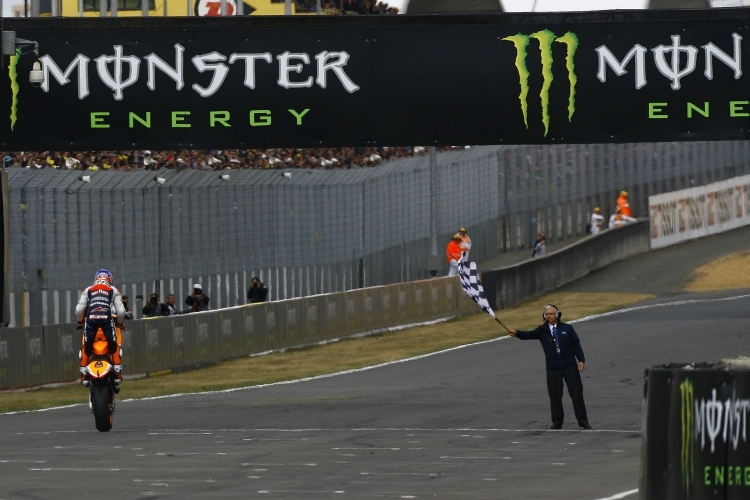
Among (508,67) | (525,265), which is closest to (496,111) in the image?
(508,67)

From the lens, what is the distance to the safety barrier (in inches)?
973

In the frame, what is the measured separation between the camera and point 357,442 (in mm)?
15508

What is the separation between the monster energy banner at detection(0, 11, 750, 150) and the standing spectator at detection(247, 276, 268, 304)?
13180 millimetres

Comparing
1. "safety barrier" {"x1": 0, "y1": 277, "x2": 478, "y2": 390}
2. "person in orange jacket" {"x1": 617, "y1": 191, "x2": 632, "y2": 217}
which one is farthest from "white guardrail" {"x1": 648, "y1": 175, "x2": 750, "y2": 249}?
"safety barrier" {"x1": 0, "y1": 277, "x2": 478, "y2": 390}

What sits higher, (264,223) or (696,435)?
(264,223)

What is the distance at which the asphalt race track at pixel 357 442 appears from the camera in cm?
1184

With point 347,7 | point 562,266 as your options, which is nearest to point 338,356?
point 347,7

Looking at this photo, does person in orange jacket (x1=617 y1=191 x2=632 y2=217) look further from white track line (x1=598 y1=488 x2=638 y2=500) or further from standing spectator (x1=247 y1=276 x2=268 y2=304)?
white track line (x1=598 y1=488 x2=638 y2=500)

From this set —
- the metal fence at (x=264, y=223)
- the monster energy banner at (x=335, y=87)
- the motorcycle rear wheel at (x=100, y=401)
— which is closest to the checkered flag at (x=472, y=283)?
the monster energy banner at (x=335, y=87)

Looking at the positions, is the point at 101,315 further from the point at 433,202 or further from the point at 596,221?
the point at 596,221

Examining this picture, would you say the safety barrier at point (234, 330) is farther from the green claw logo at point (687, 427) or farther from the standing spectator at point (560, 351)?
the green claw logo at point (687, 427)

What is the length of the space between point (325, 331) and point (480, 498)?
2238cm

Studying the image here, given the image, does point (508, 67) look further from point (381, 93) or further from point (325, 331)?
point (325, 331)

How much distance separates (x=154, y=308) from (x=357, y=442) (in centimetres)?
1342
